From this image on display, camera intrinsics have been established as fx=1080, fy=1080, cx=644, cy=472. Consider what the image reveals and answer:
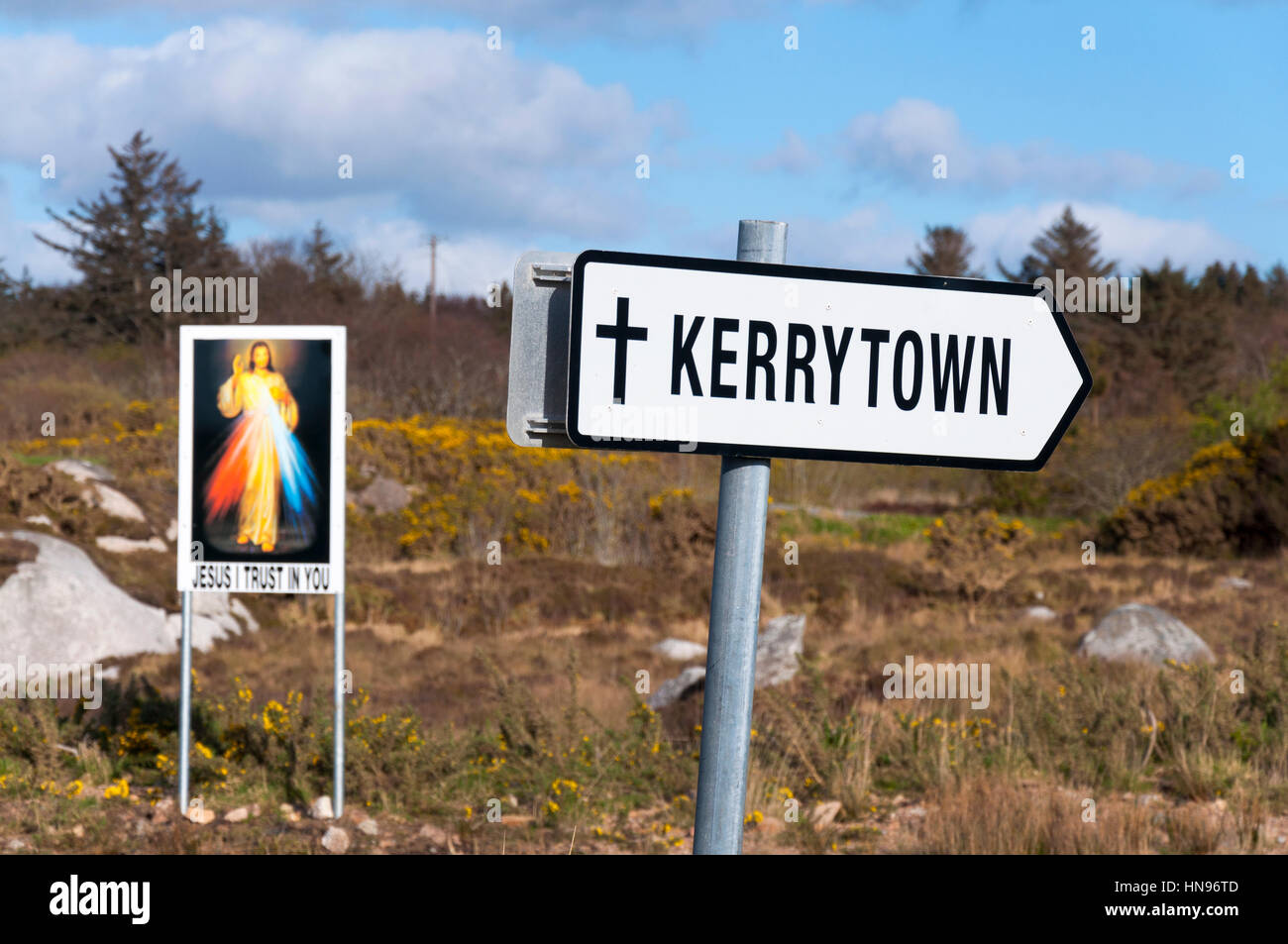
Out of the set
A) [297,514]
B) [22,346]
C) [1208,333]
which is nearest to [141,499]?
[297,514]

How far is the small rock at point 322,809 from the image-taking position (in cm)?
502

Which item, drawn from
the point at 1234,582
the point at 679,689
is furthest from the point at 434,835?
the point at 1234,582

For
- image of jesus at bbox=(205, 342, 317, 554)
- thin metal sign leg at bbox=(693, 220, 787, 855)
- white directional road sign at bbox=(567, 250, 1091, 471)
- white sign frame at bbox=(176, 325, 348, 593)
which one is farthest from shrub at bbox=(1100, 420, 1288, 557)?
thin metal sign leg at bbox=(693, 220, 787, 855)

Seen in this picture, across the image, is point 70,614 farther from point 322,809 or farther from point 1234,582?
point 1234,582

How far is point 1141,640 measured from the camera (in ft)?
28.0

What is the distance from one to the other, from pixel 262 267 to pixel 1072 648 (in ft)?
129

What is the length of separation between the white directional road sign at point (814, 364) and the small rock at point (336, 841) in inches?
140

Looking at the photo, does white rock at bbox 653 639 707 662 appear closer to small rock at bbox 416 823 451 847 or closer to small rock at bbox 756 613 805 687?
small rock at bbox 756 613 805 687

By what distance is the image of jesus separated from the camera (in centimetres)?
564

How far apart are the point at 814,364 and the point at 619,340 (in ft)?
1.06

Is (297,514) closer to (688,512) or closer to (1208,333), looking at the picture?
(688,512)

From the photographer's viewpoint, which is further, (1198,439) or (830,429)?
(1198,439)

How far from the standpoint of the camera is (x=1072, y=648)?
31.0 feet
